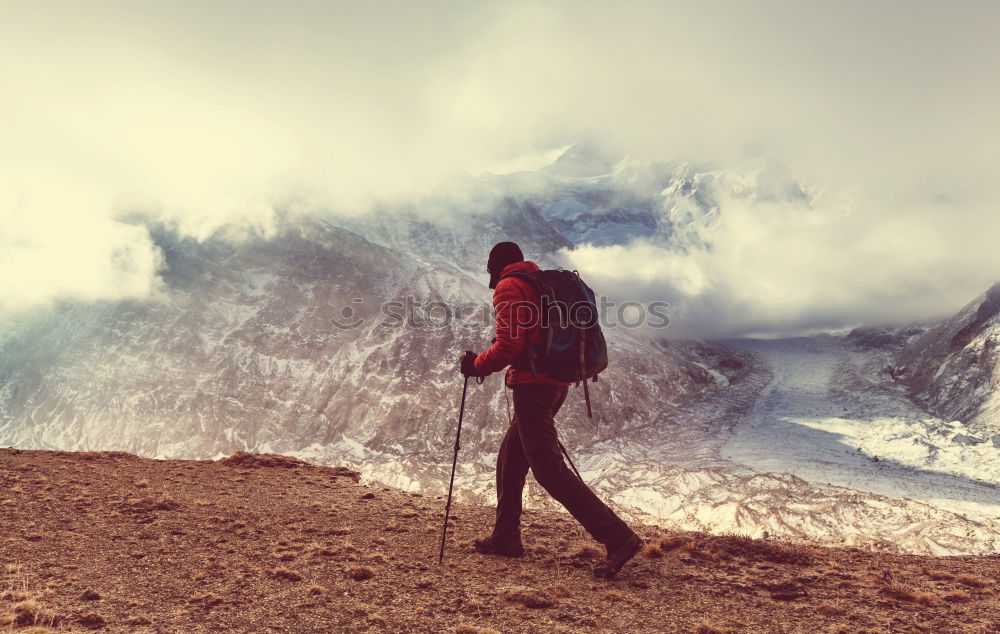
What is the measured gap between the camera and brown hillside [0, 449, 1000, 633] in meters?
6.13

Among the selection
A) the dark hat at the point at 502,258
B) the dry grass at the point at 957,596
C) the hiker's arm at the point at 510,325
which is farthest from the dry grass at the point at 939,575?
the dark hat at the point at 502,258

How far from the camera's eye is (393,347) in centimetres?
16388

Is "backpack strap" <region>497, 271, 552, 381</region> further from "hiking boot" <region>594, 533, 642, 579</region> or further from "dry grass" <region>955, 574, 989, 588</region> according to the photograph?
"dry grass" <region>955, 574, 989, 588</region>

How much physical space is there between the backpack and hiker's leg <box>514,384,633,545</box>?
0.36 meters

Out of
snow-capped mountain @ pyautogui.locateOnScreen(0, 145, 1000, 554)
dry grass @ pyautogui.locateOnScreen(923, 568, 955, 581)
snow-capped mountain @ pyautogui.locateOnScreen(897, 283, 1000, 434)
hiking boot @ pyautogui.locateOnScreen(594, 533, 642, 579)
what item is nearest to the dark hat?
hiking boot @ pyautogui.locateOnScreen(594, 533, 642, 579)

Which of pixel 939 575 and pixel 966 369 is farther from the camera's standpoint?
pixel 966 369

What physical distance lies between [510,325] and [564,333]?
0.72m

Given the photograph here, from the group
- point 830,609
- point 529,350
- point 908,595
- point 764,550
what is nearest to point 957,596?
point 908,595

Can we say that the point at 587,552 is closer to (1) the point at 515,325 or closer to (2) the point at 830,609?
(2) the point at 830,609

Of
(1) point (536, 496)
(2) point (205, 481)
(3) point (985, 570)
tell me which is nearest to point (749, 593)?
(3) point (985, 570)

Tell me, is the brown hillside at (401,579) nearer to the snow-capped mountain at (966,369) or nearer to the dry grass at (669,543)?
the dry grass at (669,543)

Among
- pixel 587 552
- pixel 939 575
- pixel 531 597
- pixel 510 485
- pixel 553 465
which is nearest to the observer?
pixel 531 597

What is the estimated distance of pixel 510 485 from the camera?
8.26 m

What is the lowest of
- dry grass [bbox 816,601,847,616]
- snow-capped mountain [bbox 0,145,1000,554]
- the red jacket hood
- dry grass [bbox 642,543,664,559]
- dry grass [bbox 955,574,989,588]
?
dry grass [bbox 816,601,847,616]
